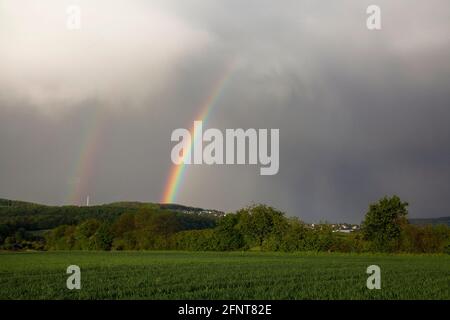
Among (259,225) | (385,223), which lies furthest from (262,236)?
(385,223)

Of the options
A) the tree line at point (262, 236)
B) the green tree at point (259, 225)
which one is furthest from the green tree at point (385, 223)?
the green tree at point (259, 225)

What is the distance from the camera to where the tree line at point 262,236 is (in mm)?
102125

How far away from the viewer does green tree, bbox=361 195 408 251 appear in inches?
3959

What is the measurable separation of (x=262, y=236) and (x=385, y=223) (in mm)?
33790

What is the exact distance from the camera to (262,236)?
125938mm

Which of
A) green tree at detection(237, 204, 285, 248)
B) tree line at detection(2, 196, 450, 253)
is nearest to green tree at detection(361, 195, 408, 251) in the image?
tree line at detection(2, 196, 450, 253)

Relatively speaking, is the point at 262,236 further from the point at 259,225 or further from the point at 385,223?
the point at 385,223

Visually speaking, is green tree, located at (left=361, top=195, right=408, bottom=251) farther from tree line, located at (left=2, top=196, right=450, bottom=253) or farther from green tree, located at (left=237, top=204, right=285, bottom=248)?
green tree, located at (left=237, top=204, right=285, bottom=248)

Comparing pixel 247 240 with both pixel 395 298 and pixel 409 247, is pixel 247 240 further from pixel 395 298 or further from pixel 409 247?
pixel 395 298

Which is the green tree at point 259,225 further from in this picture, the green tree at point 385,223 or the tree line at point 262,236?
the green tree at point 385,223

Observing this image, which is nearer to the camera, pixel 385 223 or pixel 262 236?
pixel 385 223
